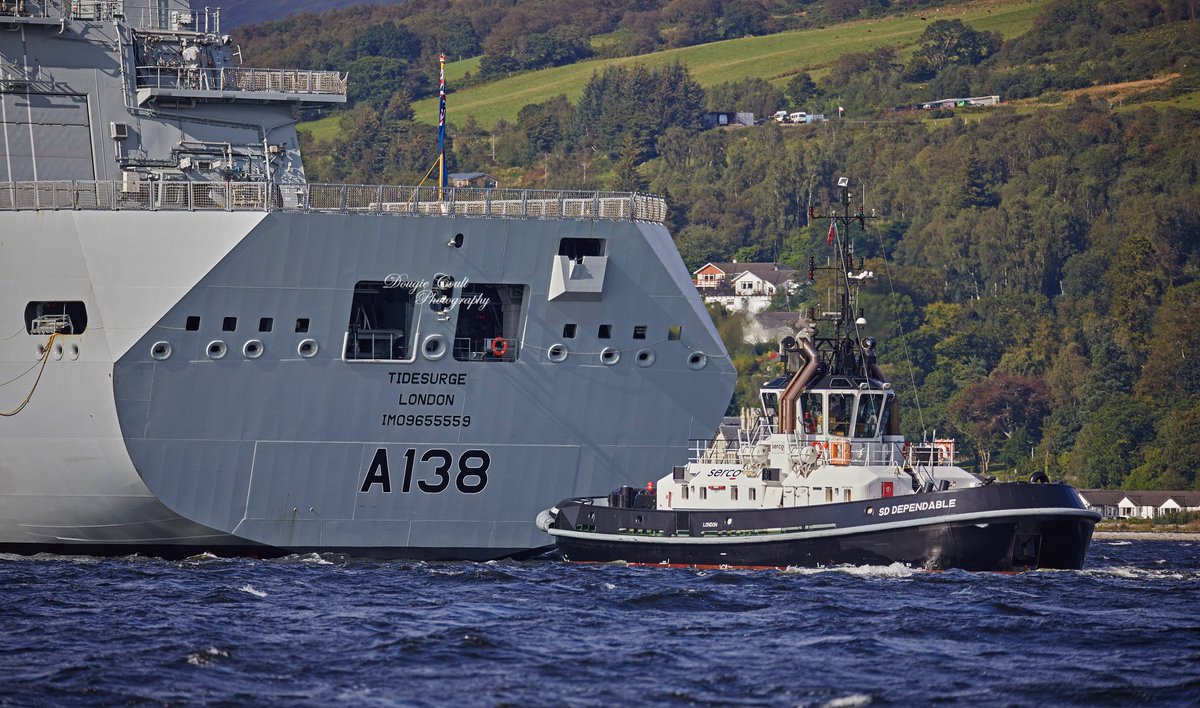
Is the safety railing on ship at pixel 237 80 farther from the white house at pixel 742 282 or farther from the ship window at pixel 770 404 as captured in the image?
the white house at pixel 742 282

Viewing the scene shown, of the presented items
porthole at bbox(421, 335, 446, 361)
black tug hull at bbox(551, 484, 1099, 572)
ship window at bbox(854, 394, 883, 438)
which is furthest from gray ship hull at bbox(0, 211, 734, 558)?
ship window at bbox(854, 394, 883, 438)

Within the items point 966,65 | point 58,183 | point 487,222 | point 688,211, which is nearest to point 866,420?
point 487,222

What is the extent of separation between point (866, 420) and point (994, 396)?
205 ft

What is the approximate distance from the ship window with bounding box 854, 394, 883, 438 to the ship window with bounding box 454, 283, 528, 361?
7.31m

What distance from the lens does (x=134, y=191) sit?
37500mm

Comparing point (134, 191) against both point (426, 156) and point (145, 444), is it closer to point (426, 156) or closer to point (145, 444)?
point (145, 444)

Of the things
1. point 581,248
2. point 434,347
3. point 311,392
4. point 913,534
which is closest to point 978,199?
point 581,248

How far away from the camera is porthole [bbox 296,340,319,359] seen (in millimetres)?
37500

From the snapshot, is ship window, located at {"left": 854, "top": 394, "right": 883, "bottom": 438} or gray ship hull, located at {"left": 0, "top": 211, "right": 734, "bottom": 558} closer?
gray ship hull, located at {"left": 0, "top": 211, "right": 734, "bottom": 558}

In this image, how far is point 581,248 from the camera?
129 feet

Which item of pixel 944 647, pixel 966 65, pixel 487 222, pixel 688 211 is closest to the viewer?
pixel 944 647

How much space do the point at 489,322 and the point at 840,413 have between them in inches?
312

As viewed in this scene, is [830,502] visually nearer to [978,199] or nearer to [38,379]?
[38,379]

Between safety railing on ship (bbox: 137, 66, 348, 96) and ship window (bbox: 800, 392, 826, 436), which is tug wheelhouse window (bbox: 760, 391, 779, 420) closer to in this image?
ship window (bbox: 800, 392, 826, 436)
